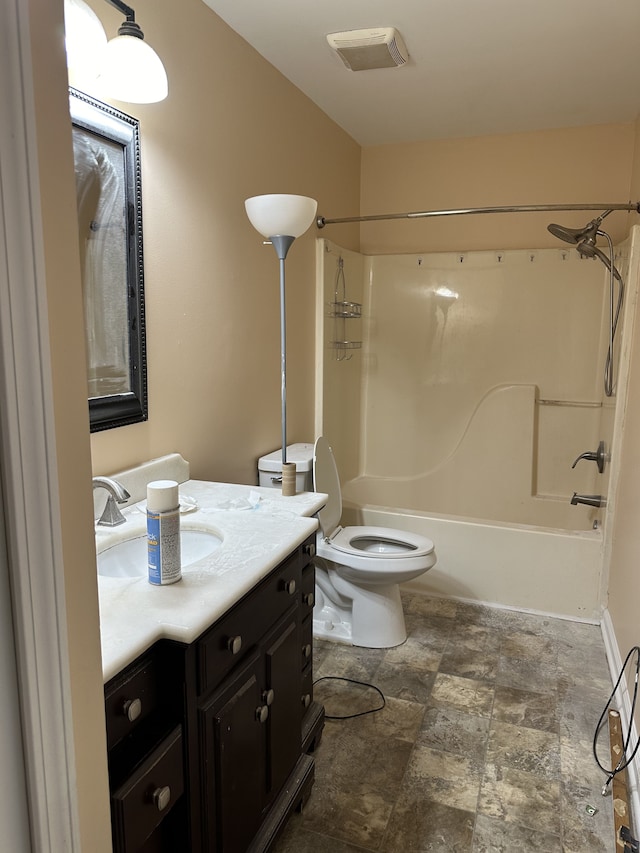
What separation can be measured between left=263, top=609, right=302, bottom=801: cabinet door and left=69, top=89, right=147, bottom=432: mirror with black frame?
Result: 75 cm

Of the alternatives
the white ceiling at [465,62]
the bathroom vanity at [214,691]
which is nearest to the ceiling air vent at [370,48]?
the white ceiling at [465,62]

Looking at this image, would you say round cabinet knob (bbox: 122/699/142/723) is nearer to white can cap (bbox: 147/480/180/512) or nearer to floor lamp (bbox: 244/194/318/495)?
white can cap (bbox: 147/480/180/512)

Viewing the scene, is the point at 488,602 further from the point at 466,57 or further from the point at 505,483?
the point at 466,57

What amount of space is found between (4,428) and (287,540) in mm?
951

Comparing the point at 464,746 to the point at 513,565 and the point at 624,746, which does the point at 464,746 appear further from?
the point at 513,565

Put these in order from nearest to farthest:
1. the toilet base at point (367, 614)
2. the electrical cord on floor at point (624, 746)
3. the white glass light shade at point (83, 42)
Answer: the white glass light shade at point (83, 42)
the electrical cord on floor at point (624, 746)
the toilet base at point (367, 614)

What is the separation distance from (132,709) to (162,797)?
0.17m

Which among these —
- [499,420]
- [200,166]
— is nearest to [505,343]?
[499,420]

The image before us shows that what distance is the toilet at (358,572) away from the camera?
2486mm

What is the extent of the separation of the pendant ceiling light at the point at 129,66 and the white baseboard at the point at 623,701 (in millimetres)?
2301

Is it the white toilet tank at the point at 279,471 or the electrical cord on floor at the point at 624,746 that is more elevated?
the white toilet tank at the point at 279,471

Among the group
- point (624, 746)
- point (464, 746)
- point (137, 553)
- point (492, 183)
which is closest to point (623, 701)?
point (624, 746)

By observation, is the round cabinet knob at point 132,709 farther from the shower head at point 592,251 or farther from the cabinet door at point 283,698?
the shower head at point 592,251

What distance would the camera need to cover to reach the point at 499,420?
363 centimetres
